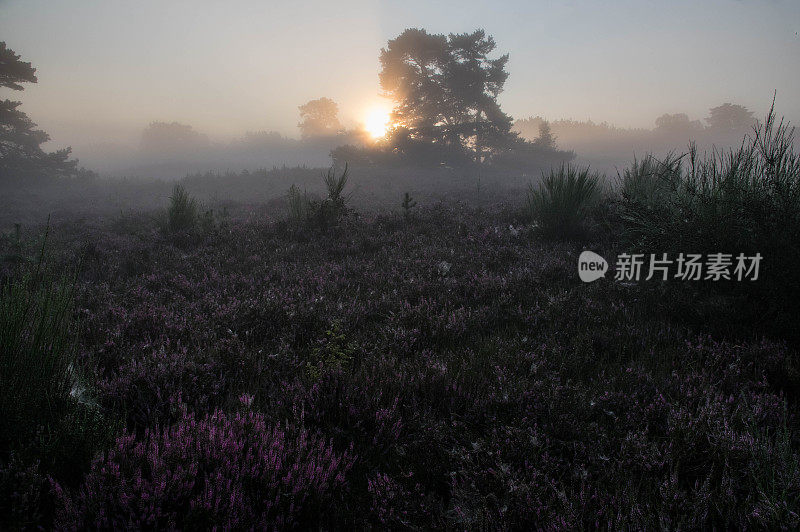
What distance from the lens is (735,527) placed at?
1723 millimetres

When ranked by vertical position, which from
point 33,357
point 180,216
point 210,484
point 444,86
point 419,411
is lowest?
A: point 419,411

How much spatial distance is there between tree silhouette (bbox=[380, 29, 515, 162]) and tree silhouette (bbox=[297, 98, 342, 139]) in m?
37.0

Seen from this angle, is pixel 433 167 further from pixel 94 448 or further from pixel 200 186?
pixel 94 448

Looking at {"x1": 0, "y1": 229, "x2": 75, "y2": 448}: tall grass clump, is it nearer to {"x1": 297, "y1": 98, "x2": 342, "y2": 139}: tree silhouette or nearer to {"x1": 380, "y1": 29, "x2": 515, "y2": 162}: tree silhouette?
{"x1": 380, "y1": 29, "x2": 515, "y2": 162}: tree silhouette

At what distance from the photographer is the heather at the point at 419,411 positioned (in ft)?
5.52

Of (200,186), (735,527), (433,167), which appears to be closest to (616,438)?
(735,527)

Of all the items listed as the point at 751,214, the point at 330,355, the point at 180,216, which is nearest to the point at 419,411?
the point at 330,355

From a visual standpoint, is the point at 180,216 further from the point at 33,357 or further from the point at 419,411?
the point at 419,411

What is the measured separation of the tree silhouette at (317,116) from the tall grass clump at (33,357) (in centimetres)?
6613

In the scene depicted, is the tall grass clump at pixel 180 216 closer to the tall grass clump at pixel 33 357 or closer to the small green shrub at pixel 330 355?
the small green shrub at pixel 330 355

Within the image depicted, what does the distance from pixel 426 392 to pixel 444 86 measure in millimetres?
30662

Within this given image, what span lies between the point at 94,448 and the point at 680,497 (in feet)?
9.38

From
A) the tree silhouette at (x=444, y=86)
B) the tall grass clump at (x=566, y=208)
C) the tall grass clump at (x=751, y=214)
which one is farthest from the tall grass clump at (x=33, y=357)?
the tree silhouette at (x=444, y=86)

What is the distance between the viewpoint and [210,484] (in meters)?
1.57
